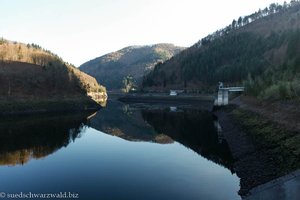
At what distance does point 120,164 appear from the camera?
37219 millimetres

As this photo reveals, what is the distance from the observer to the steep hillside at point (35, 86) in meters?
106

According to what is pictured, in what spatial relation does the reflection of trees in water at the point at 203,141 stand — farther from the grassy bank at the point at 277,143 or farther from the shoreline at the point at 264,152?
the grassy bank at the point at 277,143

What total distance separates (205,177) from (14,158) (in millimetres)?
24023

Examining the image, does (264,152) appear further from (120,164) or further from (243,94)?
(243,94)

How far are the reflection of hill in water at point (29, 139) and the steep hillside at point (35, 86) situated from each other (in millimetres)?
28828

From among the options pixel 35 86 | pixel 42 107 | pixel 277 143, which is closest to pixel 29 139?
pixel 277 143

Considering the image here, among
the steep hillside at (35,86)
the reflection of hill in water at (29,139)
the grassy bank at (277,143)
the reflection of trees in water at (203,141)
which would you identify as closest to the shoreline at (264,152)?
the grassy bank at (277,143)

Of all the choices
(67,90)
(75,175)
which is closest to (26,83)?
(67,90)

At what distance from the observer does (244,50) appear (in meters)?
185

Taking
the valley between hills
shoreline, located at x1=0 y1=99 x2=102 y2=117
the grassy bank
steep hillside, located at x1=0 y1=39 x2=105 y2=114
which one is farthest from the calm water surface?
steep hillside, located at x1=0 y1=39 x2=105 y2=114

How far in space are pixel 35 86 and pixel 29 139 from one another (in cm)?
7026

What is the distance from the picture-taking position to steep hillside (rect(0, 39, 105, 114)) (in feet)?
349

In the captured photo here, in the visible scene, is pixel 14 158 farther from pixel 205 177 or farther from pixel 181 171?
pixel 205 177

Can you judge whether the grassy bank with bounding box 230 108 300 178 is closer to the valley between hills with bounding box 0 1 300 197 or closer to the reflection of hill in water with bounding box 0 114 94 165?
the valley between hills with bounding box 0 1 300 197
